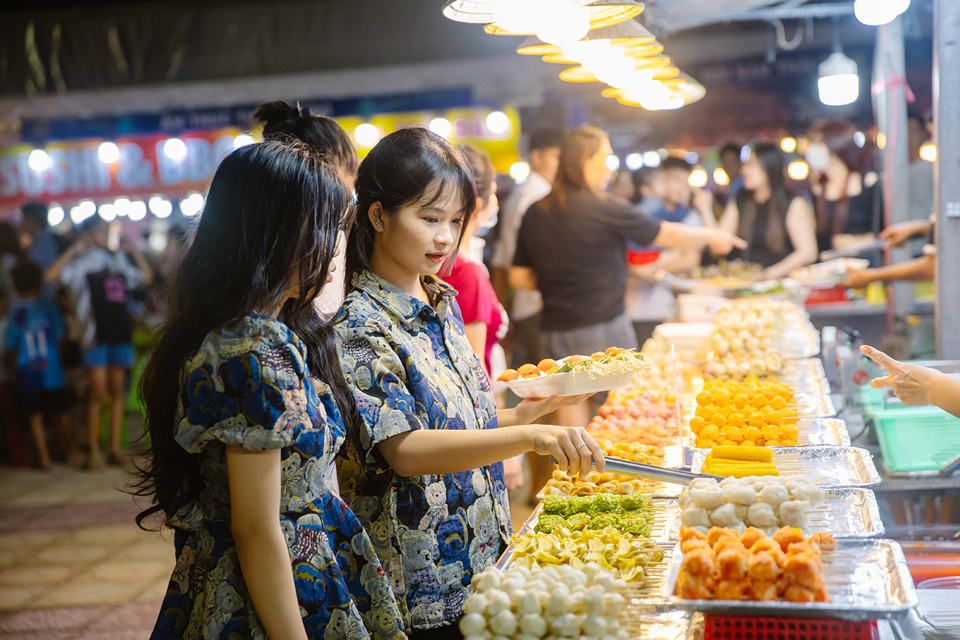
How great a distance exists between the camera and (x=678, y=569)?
1634 millimetres

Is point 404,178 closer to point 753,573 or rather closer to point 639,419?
point 753,573

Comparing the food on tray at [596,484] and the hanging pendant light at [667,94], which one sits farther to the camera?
the hanging pendant light at [667,94]

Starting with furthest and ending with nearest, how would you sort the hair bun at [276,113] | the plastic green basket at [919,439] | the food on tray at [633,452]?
the plastic green basket at [919,439]
the hair bun at [276,113]
the food on tray at [633,452]

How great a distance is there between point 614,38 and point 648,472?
1.84 m

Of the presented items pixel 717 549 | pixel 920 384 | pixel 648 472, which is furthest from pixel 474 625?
pixel 920 384

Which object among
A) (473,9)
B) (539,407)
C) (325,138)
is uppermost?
(473,9)

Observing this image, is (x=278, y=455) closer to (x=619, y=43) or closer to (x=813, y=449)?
(x=813, y=449)

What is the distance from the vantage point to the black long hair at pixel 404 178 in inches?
79.0

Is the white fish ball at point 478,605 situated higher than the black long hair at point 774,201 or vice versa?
the black long hair at point 774,201

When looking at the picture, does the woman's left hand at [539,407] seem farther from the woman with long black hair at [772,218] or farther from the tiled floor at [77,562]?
the woman with long black hair at [772,218]

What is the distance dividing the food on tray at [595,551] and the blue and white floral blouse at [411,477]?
0.52 ft

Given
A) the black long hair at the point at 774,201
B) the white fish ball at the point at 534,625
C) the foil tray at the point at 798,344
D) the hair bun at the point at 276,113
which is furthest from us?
the black long hair at the point at 774,201

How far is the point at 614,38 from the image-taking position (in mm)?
3146

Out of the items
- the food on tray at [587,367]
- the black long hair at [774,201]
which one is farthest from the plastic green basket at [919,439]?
the black long hair at [774,201]
